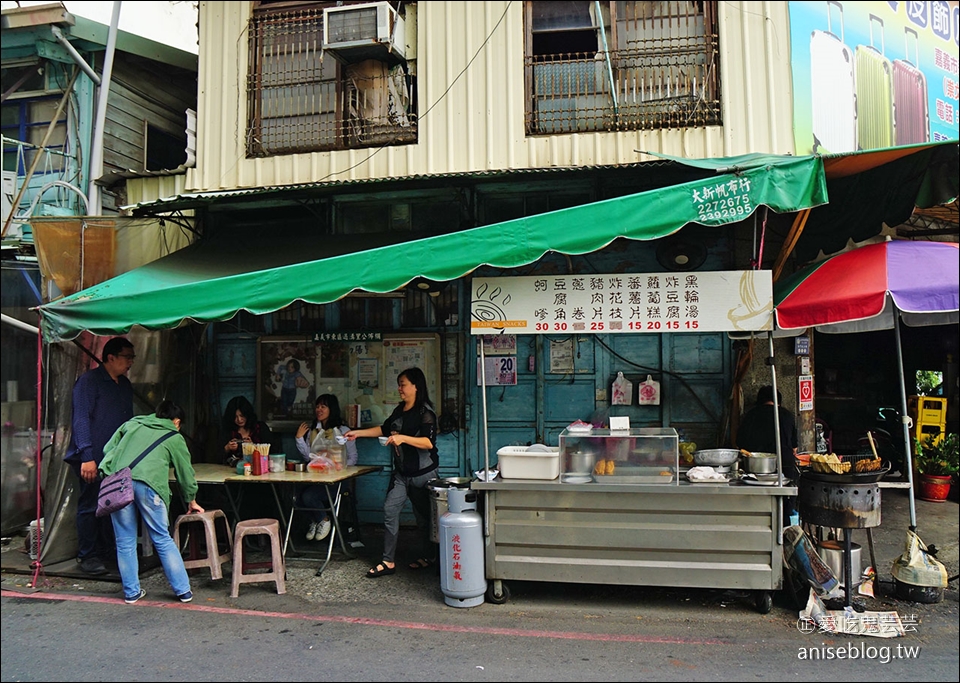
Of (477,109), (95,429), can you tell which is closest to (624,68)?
(477,109)

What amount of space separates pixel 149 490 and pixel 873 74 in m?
9.46

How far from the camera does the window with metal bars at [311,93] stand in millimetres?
8586

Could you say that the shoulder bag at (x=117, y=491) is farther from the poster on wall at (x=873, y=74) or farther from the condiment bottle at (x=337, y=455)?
the poster on wall at (x=873, y=74)

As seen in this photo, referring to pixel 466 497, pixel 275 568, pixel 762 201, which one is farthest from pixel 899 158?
pixel 275 568

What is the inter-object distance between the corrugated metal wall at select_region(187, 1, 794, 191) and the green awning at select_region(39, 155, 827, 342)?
214cm

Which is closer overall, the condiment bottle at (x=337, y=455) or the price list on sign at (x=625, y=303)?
the price list on sign at (x=625, y=303)

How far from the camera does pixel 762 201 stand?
5.24m

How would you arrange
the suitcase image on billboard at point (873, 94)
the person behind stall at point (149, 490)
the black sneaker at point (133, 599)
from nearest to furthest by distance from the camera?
1. the person behind stall at point (149, 490)
2. the black sneaker at point (133, 599)
3. the suitcase image on billboard at point (873, 94)

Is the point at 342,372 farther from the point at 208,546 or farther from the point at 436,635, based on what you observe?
the point at 436,635

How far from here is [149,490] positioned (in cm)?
591

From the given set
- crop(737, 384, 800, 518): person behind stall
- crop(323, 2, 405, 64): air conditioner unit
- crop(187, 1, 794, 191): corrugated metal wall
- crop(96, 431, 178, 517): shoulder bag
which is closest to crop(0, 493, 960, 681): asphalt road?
crop(96, 431, 178, 517): shoulder bag

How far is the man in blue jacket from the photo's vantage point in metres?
6.67

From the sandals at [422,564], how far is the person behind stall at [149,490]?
1936mm

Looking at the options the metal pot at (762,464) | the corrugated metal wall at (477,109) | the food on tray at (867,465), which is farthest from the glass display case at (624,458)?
the corrugated metal wall at (477,109)
